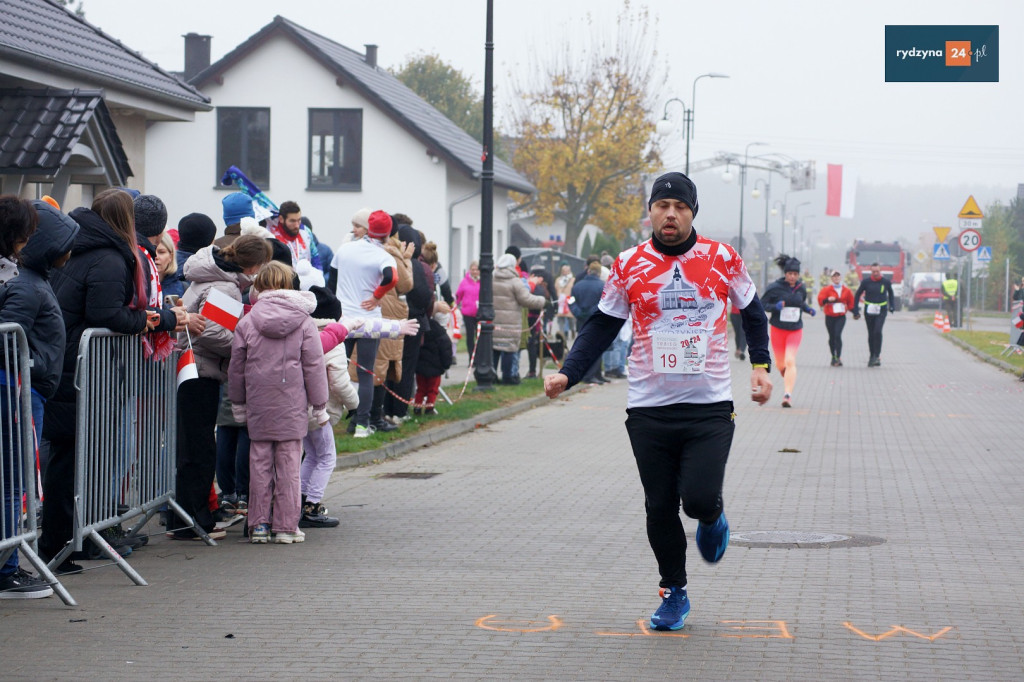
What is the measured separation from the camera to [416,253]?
1393 cm

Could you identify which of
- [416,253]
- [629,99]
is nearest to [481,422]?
[416,253]

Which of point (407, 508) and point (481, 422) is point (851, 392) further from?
point (407, 508)

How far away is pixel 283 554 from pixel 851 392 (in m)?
14.4

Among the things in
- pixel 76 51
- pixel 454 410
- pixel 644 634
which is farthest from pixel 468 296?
pixel 644 634

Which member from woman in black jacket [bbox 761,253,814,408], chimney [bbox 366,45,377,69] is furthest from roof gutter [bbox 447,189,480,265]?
woman in black jacket [bbox 761,253,814,408]

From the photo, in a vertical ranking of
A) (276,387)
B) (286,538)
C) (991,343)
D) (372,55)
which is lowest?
(286,538)

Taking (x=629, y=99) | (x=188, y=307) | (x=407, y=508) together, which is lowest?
(x=407, y=508)

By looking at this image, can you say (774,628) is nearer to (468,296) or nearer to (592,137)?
(468,296)

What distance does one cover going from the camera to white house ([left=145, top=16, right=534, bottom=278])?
119ft

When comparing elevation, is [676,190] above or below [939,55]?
below

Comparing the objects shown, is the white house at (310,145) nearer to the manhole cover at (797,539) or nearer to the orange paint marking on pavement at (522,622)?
the manhole cover at (797,539)

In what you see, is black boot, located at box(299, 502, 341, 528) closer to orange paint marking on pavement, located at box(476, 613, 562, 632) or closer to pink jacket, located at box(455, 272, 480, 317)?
orange paint marking on pavement, located at box(476, 613, 562, 632)

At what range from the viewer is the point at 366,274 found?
12.5 m

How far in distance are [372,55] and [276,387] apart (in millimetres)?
37707
